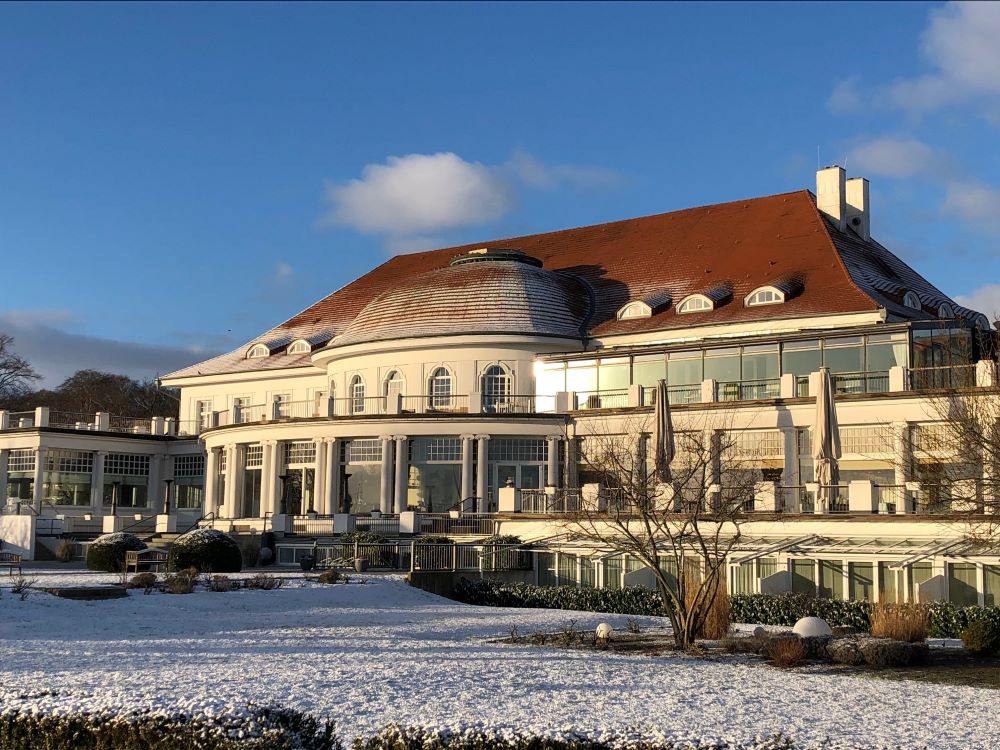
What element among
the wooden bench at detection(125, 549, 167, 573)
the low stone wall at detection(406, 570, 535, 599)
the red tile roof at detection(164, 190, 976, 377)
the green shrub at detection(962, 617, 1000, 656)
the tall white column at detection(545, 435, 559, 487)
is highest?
the red tile roof at detection(164, 190, 976, 377)

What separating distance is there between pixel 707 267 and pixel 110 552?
25833mm

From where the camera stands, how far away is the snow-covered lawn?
1362 centimetres

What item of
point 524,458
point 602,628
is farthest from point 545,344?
point 602,628

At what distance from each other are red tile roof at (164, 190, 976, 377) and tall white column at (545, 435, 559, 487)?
18.9 feet

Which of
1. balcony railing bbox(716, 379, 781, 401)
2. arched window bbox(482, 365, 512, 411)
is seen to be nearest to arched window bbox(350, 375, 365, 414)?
arched window bbox(482, 365, 512, 411)

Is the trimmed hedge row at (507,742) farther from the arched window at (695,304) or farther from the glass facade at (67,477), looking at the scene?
the glass facade at (67,477)

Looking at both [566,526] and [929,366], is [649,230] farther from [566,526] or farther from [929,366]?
[566,526]

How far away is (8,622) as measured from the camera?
67.1 feet

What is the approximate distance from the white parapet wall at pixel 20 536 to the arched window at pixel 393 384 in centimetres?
1369

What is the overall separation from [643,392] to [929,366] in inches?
359

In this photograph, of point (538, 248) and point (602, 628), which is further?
point (538, 248)

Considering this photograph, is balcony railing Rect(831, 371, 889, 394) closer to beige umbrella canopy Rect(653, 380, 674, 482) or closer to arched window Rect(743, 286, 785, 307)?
beige umbrella canopy Rect(653, 380, 674, 482)

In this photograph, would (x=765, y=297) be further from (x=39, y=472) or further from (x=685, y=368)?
(x=39, y=472)

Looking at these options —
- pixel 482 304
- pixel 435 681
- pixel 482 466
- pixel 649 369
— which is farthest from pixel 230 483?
pixel 435 681
